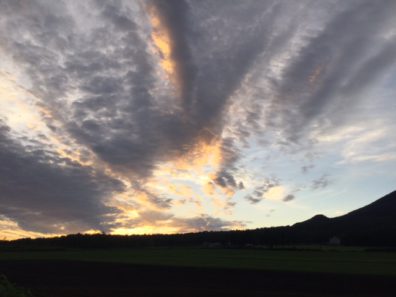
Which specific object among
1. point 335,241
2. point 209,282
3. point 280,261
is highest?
point 335,241

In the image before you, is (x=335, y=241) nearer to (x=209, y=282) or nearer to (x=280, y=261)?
(x=280, y=261)

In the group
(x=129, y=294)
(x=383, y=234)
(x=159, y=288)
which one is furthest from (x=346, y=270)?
(x=383, y=234)

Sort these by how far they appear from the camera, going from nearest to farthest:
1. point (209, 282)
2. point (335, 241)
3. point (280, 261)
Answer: point (209, 282)
point (280, 261)
point (335, 241)

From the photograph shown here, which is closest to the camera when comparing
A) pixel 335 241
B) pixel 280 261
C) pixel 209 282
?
pixel 209 282

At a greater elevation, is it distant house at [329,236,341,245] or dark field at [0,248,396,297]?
distant house at [329,236,341,245]

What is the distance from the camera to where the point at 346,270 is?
53500mm

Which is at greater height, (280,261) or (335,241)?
(335,241)

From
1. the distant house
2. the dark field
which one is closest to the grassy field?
the dark field

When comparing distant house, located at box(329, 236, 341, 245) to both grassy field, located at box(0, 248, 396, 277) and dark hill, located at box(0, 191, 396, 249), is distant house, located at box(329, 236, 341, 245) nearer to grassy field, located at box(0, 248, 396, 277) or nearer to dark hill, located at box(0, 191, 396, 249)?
dark hill, located at box(0, 191, 396, 249)

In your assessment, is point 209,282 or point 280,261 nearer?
point 209,282

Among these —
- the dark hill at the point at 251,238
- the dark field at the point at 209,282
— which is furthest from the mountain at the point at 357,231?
the dark field at the point at 209,282

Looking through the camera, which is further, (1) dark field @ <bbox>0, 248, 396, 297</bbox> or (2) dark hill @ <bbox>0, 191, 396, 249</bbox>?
(2) dark hill @ <bbox>0, 191, 396, 249</bbox>

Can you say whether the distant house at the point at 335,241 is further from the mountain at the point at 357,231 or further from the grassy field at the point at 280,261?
the grassy field at the point at 280,261

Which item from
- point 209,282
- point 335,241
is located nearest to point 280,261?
point 209,282
